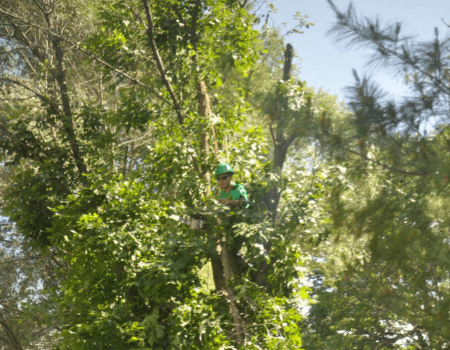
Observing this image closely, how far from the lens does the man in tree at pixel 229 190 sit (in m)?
6.24

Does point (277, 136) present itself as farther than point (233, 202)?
Yes

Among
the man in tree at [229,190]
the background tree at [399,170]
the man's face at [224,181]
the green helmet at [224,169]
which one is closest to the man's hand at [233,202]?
the man in tree at [229,190]

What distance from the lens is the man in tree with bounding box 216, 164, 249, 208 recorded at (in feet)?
20.5

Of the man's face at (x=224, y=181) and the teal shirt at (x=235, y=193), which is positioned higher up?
the man's face at (x=224, y=181)

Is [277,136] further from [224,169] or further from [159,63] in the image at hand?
[159,63]

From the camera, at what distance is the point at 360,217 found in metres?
4.77

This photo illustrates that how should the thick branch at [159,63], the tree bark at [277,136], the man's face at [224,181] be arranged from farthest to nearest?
1. the thick branch at [159,63]
2. the man's face at [224,181]
3. the tree bark at [277,136]

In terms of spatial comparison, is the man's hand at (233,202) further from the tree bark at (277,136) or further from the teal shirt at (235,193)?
the tree bark at (277,136)

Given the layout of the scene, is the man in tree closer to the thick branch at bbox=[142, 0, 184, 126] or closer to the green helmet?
the green helmet

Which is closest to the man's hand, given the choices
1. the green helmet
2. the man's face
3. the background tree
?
the man's face

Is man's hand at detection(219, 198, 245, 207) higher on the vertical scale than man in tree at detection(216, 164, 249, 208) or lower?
lower

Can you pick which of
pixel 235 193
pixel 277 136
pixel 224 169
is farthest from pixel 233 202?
pixel 277 136

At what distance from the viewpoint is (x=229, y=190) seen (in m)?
6.32

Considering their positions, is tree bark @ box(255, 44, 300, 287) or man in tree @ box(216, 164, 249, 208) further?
man in tree @ box(216, 164, 249, 208)
